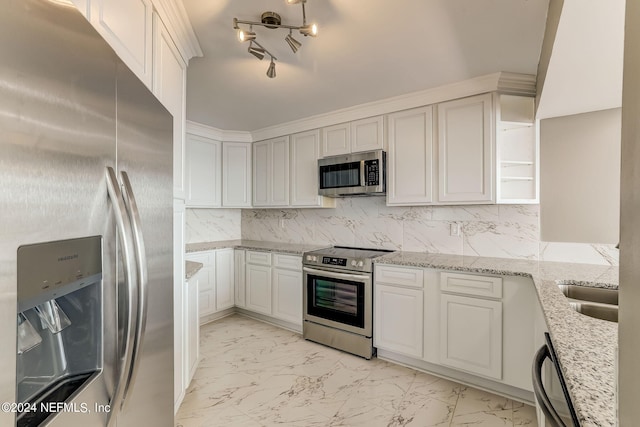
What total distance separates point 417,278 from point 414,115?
149 cm

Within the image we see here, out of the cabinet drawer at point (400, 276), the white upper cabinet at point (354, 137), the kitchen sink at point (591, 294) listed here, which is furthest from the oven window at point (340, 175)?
the kitchen sink at point (591, 294)

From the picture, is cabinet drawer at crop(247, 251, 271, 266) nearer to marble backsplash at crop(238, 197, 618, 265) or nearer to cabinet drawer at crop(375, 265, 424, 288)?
marble backsplash at crop(238, 197, 618, 265)

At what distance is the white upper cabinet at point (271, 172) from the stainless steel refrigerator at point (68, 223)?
107 inches

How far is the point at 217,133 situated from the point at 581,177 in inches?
151

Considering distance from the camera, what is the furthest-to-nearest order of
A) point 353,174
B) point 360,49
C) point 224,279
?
point 224,279, point 353,174, point 360,49

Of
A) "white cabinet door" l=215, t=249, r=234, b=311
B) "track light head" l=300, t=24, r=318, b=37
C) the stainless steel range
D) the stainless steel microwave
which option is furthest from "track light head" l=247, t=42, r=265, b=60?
"white cabinet door" l=215, t=249, r=234, b=311

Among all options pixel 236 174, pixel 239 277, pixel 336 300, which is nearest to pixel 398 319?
pixel 336 300

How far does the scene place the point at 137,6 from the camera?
4.02 feet

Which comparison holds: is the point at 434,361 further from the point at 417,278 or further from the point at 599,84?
the point at 599,84

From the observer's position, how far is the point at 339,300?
9.48 ft

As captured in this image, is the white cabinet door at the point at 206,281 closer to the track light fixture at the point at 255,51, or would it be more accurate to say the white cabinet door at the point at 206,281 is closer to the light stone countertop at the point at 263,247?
the light stone countertop at the point at 263,247

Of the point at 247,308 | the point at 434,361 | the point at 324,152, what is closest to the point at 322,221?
the point at 324,152

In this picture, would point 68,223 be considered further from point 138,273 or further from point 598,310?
point 598,310

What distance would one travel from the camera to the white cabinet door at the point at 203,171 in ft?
11.9
